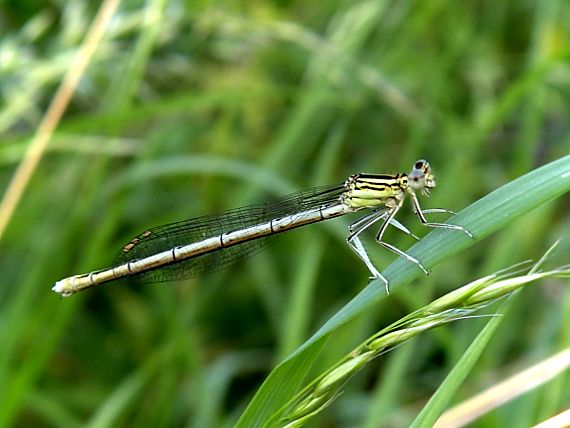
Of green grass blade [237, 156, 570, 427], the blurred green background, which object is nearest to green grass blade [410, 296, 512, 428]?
green grass blade [237, 156, 570, 427]

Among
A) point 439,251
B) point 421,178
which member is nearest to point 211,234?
point 421,178

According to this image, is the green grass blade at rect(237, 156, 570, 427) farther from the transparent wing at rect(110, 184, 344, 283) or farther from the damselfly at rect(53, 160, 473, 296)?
the transparent wing at rect(110, 184, 344, 283)

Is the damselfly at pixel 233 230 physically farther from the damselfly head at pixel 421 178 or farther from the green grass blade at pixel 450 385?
the green grass blade at pixel 450 385

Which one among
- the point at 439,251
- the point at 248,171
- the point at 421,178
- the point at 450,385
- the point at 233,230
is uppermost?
the point at 248,171

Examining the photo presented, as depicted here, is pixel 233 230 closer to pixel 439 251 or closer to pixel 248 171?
pixel 248 171

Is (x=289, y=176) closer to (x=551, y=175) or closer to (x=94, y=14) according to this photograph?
(x=94, y=14)

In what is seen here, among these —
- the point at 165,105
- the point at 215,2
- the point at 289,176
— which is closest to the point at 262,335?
the point at 289,176
